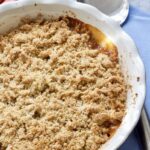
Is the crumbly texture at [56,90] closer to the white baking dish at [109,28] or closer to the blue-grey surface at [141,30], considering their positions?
the white baking dish at [109,28]

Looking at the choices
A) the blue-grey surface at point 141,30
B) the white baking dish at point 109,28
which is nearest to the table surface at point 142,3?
the blue-grey surface at point 141,30

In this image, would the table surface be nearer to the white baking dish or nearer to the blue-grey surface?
the blue-grey surface

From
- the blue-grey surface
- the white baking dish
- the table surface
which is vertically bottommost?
the table surface

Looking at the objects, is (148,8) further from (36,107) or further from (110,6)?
(36,107)

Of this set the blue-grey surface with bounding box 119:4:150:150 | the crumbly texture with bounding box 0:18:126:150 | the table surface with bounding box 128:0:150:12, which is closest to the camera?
the crumbly texture with bounding box 0:18:126:150

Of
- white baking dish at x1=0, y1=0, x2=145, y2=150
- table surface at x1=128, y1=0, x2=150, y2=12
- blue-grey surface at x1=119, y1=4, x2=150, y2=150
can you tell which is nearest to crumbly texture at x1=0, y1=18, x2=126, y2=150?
white baking dish at x1=0, y1=0, x2=145, y2=150

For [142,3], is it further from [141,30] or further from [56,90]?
[56,90]
